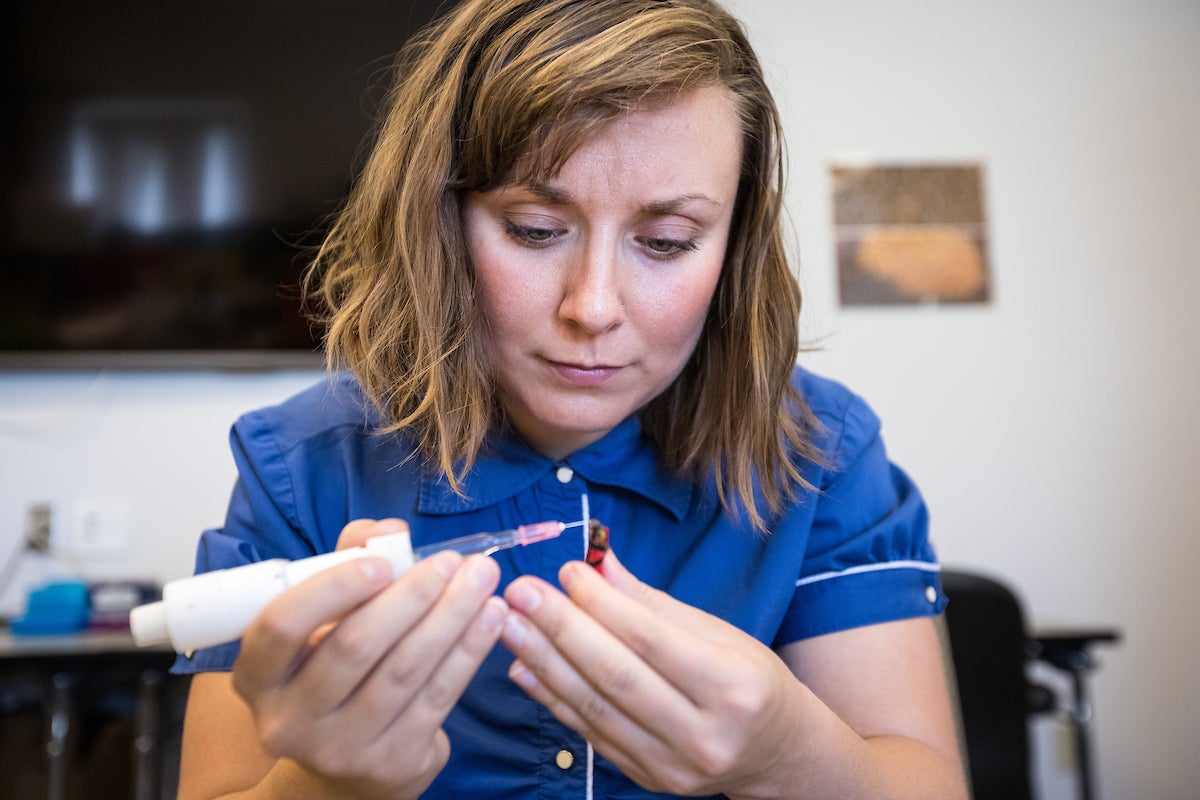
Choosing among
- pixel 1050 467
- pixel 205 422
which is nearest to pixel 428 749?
pixel 205 422

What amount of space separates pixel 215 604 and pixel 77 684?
1470 millimetres

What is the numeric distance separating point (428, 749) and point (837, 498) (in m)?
0.48

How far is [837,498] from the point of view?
0.97 metres

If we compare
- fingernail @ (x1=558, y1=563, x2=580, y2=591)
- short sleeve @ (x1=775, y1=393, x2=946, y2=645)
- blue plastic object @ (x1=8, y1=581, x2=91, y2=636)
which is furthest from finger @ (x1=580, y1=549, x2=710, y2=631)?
blue plastic object @ (x1=8, y1=581, x2=91, y2=636)

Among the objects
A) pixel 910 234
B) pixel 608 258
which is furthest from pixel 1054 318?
pixel 608 258

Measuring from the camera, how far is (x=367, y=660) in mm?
576

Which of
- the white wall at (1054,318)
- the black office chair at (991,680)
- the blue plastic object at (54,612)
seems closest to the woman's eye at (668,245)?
the black office chair at (991,680)

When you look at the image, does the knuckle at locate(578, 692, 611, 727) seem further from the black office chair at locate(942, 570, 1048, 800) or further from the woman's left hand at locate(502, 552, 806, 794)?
the black office chair at locate(942, 570, 1048, 800)

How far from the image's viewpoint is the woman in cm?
78

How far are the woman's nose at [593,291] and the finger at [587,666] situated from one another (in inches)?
9.6

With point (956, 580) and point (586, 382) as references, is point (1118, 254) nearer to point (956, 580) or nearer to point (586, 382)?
point (956, 580)

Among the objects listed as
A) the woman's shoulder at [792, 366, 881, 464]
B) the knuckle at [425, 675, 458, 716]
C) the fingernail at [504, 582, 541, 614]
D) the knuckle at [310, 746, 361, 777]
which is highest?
the woman's shoulder at [792, 366, 881, 464]

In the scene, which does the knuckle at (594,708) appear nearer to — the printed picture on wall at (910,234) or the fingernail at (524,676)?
the fingernail at (524,676)

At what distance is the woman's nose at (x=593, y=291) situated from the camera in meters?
0.79
